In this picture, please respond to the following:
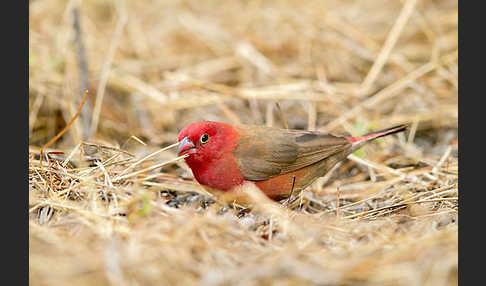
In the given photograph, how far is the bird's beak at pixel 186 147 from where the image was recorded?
409 centimetres

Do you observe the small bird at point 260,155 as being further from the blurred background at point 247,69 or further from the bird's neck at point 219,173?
the blurred background at point 247,69

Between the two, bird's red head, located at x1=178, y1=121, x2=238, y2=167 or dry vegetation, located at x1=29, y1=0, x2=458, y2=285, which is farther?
bird's red head, located at x1=178, y1=121, x2=238, y2=167

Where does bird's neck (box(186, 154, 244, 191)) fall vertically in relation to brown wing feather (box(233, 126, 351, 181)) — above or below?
below


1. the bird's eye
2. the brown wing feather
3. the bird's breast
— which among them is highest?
the bird's eye

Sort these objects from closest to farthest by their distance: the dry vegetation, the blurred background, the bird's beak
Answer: the dry vegetation, the bird's beak, the blurred background

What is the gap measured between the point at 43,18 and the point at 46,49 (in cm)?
83

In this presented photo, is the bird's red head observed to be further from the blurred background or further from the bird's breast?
the blurred background

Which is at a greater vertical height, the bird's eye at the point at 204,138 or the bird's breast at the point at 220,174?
the bird's eye at the point at 204,138

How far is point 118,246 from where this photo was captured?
2.64 metres

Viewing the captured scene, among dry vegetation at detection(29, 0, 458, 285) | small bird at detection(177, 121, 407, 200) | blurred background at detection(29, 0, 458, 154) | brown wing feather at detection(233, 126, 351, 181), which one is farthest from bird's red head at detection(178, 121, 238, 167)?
blurred background at detection(29, 0, 458, 154)

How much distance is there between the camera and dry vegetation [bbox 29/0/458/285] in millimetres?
2580

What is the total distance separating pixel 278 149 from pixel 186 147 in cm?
85

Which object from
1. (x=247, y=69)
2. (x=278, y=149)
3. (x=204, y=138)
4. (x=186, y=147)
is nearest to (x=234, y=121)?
(x=247, y=69)

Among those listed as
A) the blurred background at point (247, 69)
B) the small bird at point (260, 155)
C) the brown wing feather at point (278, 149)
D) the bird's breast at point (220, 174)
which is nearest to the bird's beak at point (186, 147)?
the small bird at point (260, 155)
